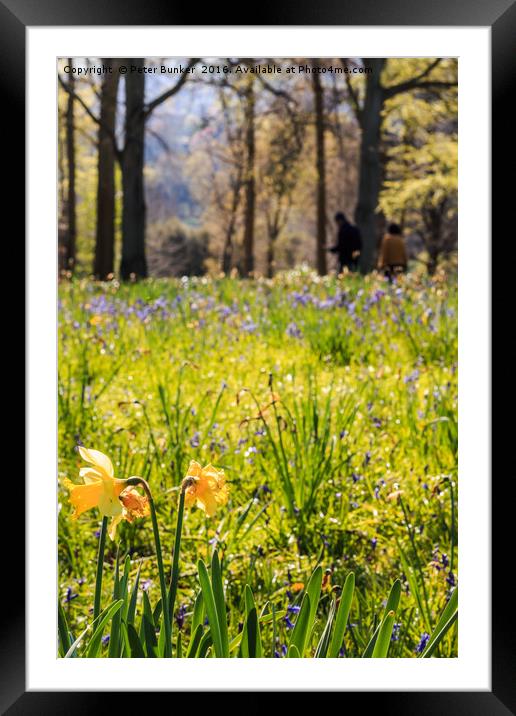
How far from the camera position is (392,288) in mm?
5641

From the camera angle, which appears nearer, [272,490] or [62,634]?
[62,634]

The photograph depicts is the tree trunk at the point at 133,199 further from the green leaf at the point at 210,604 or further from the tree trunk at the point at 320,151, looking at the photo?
the green leaf at the point at 210,604

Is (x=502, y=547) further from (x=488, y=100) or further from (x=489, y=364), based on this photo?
(x=488, y=100)

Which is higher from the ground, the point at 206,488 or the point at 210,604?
the point at 206,488

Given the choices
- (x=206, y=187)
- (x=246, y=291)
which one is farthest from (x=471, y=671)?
(x=206, y=187)

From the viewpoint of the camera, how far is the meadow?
1.23 meters

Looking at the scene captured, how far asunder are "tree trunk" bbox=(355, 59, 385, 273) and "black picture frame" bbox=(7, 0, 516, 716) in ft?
32.1

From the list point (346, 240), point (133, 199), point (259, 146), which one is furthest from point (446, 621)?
point (259, 146)

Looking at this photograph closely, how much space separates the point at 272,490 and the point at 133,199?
9461 mm

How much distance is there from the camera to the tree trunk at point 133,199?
10.6m

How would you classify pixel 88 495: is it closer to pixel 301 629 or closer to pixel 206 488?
pixel 206 488

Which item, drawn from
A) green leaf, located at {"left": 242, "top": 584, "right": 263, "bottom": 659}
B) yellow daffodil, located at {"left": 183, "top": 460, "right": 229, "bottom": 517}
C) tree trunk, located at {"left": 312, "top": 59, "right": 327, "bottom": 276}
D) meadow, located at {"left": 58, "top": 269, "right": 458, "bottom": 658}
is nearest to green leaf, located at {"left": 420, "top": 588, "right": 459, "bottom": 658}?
meadow, located at {"left": 58, "top": 269, "right": 458, "bottom": 658}
